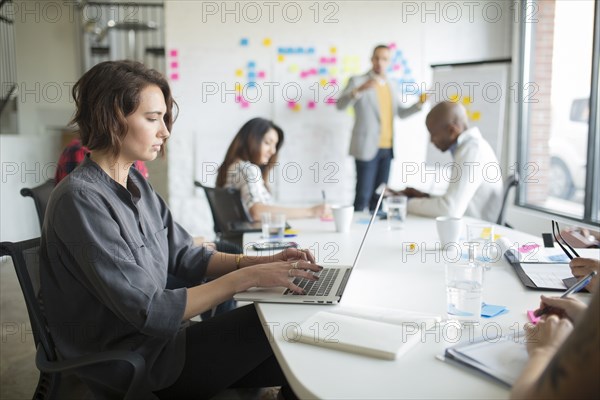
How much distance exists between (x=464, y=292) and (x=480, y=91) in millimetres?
3899

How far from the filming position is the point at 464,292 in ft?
3.95

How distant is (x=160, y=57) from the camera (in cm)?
637

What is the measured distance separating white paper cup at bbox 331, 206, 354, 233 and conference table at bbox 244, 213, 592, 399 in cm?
5

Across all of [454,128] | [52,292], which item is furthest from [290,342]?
[454,128]

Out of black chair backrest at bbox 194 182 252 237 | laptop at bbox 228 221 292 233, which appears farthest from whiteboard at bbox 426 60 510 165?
laptop at bbox 228 221 292 233

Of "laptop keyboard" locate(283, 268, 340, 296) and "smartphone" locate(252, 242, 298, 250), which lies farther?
"smartphone" locate(252, 242, 298, 250)

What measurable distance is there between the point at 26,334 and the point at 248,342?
195cm

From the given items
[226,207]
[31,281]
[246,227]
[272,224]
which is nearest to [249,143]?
[226,207]

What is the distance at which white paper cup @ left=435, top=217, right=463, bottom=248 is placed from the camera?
1.92 meters

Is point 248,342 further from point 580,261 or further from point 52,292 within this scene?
point 580,261

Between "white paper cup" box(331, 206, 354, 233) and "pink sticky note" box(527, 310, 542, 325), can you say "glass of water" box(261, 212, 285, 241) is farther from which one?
"pink sticky note" box(527, 310, 542, 325)

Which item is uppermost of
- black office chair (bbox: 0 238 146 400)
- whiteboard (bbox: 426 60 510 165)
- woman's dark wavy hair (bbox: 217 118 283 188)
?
whiteboard (bbox: 426 60 510 165)

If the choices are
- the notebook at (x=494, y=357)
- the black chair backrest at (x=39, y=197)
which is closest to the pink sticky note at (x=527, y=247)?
the notebook at (x=494, y=357)

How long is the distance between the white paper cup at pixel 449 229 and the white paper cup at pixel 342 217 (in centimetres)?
45
